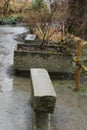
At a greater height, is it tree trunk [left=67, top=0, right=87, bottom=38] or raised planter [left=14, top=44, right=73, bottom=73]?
raised planter [left=14, top=44, right=73, bottom=73]

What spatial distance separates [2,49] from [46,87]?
7807 mm

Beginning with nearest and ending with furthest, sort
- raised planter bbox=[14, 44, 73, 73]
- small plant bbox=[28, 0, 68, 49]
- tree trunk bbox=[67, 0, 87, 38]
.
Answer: raised planter bbox=[14, 44, 73, 73] → small plant bbox=[28, 0, 68, 49] → tree trunk bbox=[67, 0, 87, 38]

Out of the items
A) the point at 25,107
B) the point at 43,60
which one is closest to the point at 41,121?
the point at 25,107

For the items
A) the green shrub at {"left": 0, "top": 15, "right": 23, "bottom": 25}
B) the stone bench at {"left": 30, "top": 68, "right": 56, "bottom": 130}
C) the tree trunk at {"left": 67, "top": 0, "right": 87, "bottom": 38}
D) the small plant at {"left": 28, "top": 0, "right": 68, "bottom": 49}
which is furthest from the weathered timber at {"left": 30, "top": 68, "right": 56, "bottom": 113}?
the green shrub at {"left": 0, "top": 15, "right": 23, "bottom": 25}

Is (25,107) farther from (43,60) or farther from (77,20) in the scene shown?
(77,20)

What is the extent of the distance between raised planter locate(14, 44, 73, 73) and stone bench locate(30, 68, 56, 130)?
9.85 ft

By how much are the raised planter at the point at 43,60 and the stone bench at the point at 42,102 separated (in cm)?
300

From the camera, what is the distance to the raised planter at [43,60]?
8.91 m

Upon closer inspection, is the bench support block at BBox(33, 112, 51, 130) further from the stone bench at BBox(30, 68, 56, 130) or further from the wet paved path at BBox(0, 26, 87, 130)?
the wet paved path at BBox(0, 26, 87, 130)

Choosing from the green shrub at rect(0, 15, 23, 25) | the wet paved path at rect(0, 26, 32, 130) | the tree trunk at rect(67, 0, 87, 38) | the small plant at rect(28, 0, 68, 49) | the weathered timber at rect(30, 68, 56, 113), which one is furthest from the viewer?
the green shrub at rect(0, 15, 23, 25)

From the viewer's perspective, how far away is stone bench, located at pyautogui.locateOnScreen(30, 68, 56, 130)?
16.5 ft

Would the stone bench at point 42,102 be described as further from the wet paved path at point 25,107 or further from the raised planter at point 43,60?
the raised planter at point 43,60

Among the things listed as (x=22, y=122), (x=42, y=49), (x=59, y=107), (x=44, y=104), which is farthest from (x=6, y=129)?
(x=42, y=49)

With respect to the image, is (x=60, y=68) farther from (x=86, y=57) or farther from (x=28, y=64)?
(x=86, y=57)
